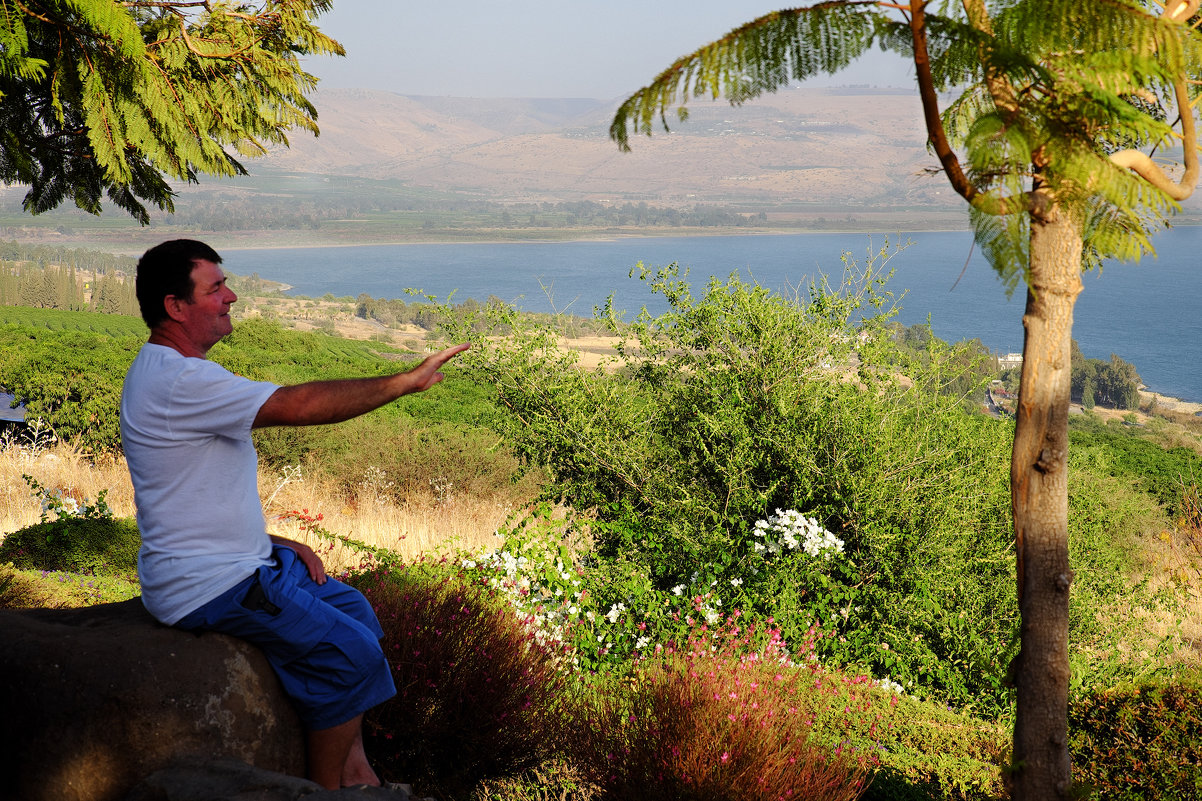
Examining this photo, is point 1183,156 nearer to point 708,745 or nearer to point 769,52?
point 769,52

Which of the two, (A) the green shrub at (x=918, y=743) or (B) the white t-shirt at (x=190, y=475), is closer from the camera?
(B) the white t-shirt at (x=190, y=475)

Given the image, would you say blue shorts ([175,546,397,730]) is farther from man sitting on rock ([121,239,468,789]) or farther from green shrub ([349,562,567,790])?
green shrub ([349,562,567,790])

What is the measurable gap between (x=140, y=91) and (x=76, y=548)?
3538mm

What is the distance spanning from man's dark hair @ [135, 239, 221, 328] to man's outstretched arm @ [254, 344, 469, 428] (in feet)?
1.57

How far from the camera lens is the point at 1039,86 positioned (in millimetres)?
2406

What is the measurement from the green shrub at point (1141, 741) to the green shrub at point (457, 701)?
244cm

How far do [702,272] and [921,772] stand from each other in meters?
124

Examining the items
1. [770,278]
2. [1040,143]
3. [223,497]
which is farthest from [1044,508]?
[770,278]

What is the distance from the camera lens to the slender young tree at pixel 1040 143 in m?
2.27

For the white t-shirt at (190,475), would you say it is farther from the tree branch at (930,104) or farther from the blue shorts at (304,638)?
the tree branch at (930,104)

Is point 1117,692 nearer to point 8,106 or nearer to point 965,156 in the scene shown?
point 965,156

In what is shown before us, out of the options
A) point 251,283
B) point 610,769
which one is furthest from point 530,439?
point 251,283

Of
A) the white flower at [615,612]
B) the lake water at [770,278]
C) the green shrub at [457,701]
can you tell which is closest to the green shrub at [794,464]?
the white flower at [615,612]

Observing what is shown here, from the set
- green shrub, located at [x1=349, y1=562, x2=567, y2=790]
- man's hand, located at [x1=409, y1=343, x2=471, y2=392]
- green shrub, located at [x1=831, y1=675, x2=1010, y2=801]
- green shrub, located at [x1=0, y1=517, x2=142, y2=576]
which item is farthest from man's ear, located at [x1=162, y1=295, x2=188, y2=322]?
green shrub, located at [x1=0, y1=517, x2=142, y2=576]
